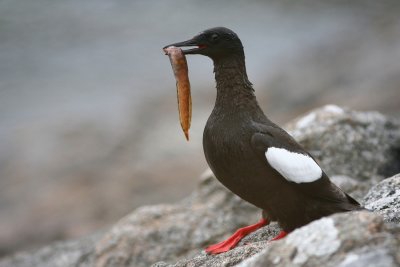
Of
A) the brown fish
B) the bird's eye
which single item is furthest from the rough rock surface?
the bird's eye

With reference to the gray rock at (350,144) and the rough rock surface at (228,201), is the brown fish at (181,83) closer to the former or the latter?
the rough rock surface at (228,201)

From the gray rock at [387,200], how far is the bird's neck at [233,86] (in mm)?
1152

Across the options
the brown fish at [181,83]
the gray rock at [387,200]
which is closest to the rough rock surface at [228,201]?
the gray rock at [387,200]

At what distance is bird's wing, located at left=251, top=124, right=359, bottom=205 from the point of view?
477 centimetres

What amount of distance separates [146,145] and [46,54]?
8.04 metres

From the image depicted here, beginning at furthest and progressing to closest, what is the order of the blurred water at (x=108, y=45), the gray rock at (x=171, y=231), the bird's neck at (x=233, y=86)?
the blurred water at (x=108, y=45)
the gray rock at (x=171, y=231)
the bird's neck at (x=233, y=86)

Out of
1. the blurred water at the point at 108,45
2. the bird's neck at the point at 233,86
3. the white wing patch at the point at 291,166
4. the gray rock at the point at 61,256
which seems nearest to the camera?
the white wing patch at the point at 291,166

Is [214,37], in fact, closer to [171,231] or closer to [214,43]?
[214,43]

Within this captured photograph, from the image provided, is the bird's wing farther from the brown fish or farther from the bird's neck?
the brown fish

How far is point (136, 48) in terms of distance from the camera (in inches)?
802

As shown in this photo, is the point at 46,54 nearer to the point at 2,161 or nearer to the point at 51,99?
the point at 51,99

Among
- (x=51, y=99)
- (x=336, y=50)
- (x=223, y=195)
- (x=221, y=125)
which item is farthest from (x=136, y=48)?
(x=221, y=125)

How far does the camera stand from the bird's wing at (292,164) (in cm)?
477

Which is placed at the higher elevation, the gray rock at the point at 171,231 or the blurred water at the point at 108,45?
the blurred water at the point at 108,45
